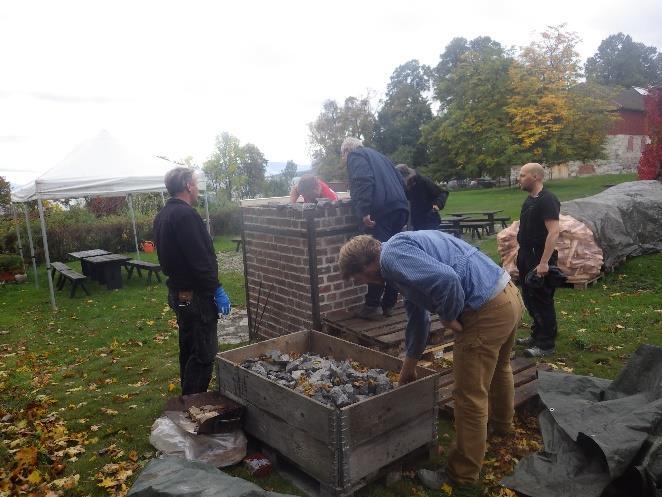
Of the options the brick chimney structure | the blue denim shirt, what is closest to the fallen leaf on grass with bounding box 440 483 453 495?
the blue denim shirt

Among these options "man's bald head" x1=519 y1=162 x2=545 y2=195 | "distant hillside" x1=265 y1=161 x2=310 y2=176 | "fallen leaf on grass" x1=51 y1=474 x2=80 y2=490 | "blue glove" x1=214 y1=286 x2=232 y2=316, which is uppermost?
"distant hillside" x1=265 y1=161 x2=310 y2=176

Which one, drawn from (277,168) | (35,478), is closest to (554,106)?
(35,478)

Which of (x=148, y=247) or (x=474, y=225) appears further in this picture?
(x=148, y=247)

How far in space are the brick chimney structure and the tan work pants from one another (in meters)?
2.39

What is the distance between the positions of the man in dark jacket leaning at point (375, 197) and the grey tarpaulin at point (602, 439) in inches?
81.1

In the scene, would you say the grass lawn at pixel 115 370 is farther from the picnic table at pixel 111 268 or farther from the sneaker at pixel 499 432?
the picnic table at pixel 111 268

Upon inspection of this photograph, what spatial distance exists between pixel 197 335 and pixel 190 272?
0.53m

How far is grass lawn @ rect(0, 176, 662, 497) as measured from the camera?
3.70m

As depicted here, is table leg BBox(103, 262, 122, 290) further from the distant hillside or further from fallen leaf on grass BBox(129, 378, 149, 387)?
the distant hillside

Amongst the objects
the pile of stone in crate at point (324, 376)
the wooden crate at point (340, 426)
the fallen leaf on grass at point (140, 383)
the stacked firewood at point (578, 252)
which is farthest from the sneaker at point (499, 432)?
the stacked firewood at point (578, 252)

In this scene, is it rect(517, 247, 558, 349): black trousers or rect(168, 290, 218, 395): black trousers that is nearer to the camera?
rect(168, 290, 218, 395): black trousers

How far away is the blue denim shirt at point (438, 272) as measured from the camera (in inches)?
112

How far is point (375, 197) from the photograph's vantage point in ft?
17.0

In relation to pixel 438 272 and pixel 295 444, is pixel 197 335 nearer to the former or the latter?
pixel 295 444
